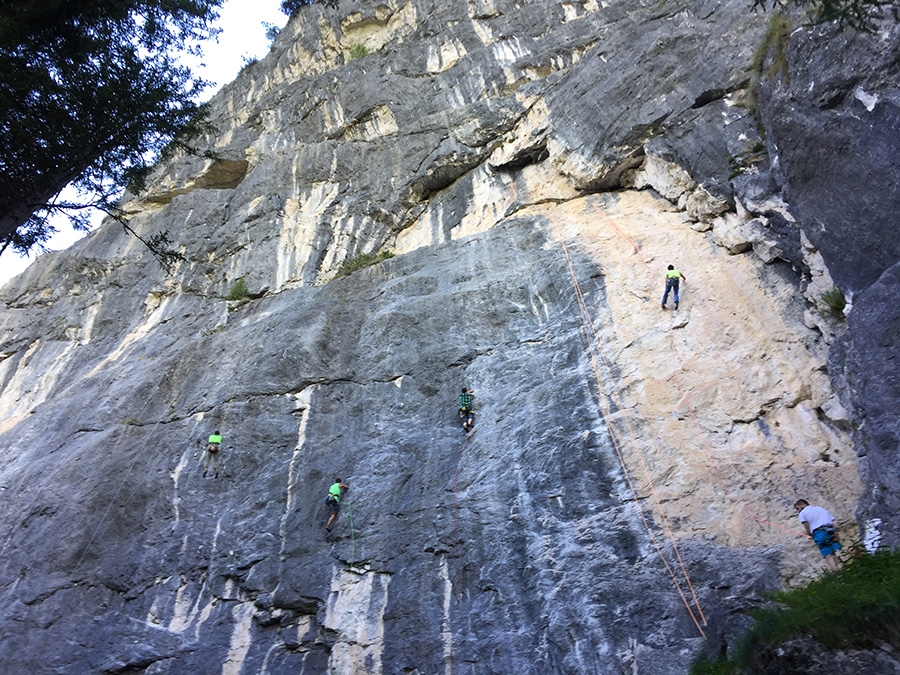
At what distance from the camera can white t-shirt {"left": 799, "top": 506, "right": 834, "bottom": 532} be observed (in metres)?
7.44

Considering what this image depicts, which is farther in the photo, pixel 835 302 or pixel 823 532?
pixel 835 302

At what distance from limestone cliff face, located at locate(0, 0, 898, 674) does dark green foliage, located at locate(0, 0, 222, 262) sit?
5.34 m

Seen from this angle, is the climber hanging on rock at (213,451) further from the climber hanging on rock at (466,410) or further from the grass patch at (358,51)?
the grass patch at (358,51)

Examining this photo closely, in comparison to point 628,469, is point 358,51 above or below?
above

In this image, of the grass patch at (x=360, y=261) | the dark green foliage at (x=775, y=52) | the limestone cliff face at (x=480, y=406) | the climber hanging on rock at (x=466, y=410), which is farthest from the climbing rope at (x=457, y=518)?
the dark green foliage at (x=775, y=52)

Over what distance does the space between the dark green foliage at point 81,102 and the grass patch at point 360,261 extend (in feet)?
22.7

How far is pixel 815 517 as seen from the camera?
7484mm

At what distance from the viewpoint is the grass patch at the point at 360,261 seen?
1648cm

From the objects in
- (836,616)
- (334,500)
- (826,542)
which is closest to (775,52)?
(826,542)

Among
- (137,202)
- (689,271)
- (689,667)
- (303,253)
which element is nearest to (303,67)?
(137,202)

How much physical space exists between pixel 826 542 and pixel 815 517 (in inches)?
11.3

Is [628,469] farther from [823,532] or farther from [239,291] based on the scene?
[239,291]

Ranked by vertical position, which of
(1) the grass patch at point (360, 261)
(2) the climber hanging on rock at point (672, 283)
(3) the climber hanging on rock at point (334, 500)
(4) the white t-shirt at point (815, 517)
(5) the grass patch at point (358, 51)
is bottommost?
(4) the white t-shirt at point (815, 517)

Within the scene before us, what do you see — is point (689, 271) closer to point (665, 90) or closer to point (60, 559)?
point (665, 90)
